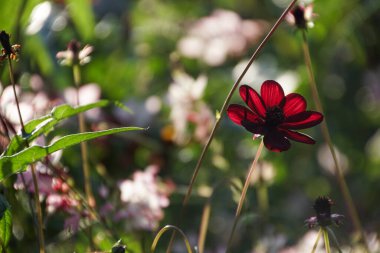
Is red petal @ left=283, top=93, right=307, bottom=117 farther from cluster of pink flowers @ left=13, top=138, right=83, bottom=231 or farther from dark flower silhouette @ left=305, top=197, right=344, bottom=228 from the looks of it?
cluster of pink flowers @ left=13, top=138, right=83, bottom=231

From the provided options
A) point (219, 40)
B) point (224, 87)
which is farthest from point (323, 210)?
point (219, 40)

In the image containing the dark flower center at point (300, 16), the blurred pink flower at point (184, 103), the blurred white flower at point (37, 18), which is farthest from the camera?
the blurred pink flower at point (184, 103)

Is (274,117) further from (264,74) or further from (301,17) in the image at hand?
(264,74)

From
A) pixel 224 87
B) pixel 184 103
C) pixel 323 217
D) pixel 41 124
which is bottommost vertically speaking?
pixel 323 217

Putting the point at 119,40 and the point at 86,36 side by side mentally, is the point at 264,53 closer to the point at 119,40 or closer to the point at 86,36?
the point at 119,40

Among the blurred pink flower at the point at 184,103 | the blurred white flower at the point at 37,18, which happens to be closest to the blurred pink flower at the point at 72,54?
the blurred white flower at the point at 37,18

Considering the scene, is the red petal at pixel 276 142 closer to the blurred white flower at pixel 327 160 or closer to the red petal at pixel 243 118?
the red petal at pixel 243 118
